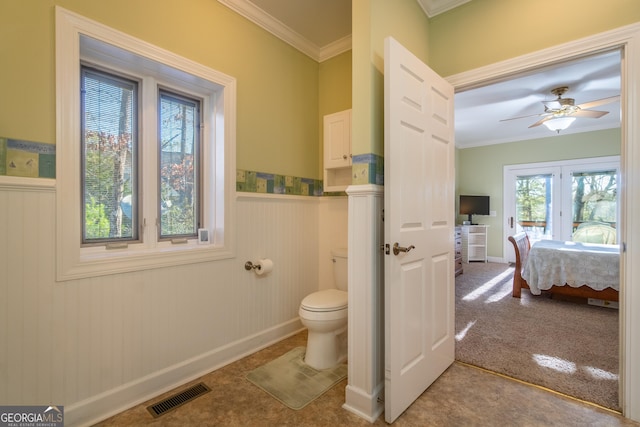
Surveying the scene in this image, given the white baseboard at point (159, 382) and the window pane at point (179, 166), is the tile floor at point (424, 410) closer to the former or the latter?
the white baseboard at point (159, 382)

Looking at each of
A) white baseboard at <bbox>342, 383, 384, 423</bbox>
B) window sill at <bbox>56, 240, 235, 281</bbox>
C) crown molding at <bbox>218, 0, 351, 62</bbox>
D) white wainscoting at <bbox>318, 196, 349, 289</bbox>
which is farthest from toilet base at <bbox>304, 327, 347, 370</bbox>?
crown molding at <bbox>218, 0, 351, 62</bbox>

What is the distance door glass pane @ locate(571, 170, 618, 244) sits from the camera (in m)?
4.97

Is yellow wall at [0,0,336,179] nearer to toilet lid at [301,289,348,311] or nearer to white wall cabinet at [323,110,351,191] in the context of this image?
white wall cabinet at [323,110,351,191]

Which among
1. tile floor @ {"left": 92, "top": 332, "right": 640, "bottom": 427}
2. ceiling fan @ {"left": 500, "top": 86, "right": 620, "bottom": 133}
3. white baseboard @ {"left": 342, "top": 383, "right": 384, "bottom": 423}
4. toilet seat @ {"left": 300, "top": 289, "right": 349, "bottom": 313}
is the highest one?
ceiling fan @ {"left": 500, "top": 86, "right": 620, "bottom": 133}

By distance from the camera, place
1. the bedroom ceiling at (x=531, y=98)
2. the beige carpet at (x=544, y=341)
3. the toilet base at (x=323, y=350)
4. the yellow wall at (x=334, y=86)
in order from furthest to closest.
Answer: the bedroom ceiling at (x=531, y=98) → the yellow wall at (x=334, y=86) → the toilet base at (x=323, y=350) → the beige carpet at (x=544, y=341)

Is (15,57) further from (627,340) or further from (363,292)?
(627,340)

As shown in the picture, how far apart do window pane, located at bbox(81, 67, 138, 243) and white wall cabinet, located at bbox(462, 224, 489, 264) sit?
613cm

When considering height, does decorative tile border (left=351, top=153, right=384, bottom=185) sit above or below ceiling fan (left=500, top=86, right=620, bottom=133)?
below

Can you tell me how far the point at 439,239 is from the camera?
192 cm

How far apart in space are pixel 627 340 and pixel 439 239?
1.08 m

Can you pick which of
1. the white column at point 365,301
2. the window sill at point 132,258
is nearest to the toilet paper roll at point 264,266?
the window sill at point 132,258

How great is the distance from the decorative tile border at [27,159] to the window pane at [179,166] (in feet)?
2.04

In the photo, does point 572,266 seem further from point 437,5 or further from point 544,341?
point 437,5

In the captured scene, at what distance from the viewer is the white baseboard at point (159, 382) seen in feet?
4.97
